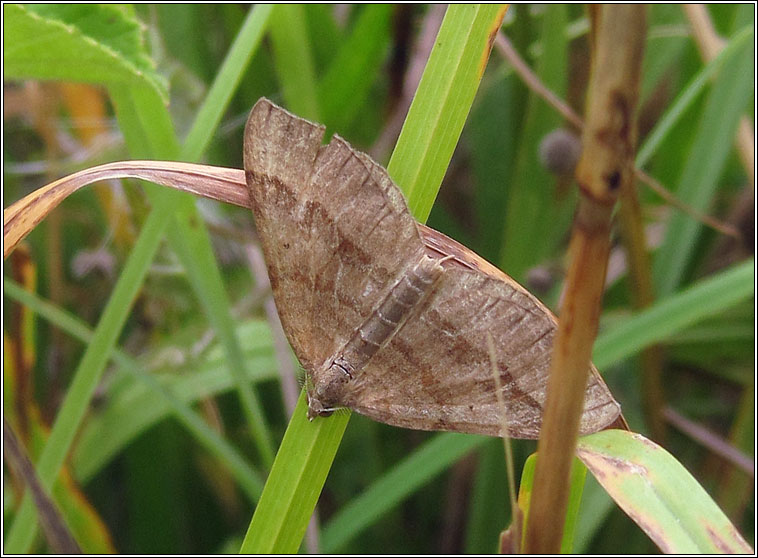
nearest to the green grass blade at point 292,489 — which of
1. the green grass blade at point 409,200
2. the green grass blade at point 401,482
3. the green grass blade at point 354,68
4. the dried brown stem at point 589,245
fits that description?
the green grass blade at point 409,200

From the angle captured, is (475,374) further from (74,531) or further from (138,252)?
(74,531)

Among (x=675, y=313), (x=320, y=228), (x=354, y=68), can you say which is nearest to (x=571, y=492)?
(x=320, y=228)

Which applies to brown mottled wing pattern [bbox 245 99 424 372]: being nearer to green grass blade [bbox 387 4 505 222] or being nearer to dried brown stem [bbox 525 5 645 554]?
green grass blade [bbox 387 4 505 222]

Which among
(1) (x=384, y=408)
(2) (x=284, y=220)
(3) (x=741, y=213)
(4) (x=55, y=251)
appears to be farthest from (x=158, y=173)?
(3) (x=741, y=213)

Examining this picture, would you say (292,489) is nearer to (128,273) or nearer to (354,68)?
(128,273)

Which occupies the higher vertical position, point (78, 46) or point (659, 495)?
point (78, 46)

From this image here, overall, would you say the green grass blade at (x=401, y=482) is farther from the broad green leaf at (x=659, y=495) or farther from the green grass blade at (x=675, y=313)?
the broad green leaf at (x=659, y=495)
